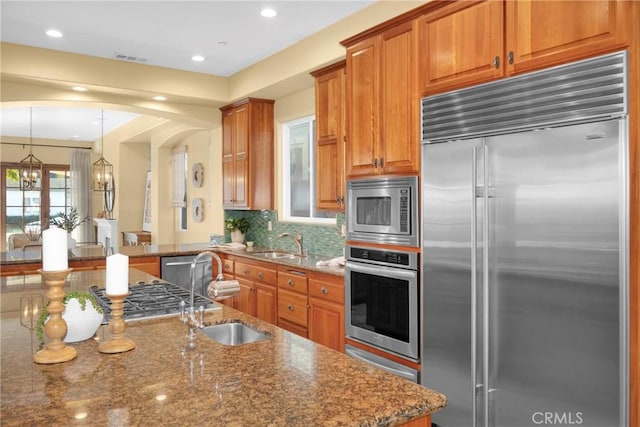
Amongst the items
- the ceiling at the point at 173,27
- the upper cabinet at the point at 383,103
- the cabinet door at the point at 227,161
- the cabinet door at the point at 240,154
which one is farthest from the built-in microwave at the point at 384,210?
the cabinet door at the point at 227,161

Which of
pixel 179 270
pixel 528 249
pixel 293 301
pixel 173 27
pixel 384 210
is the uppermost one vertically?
pixel 173 27

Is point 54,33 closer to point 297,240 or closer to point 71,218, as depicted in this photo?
point 297,240

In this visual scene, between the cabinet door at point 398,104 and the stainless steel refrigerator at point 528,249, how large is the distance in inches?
5.4

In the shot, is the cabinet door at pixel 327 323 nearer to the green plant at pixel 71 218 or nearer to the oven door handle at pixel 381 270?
the oven door handle at pixel 381 270

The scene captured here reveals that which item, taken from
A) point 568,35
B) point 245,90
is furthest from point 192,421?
point 245,90

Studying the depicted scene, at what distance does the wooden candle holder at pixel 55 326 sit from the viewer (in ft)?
5.22

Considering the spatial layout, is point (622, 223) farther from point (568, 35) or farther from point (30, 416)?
point (30, 416)

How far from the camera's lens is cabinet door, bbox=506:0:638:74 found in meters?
2.03

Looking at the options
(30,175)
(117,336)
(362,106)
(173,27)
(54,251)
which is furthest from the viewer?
(30,175)

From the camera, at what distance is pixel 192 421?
1.13m

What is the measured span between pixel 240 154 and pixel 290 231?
113 centimetres

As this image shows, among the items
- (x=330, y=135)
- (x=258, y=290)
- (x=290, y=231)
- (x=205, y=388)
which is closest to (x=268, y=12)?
(x=330, y=135)

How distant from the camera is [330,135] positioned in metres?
4.19

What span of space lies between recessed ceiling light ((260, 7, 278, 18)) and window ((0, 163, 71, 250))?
8399 millimetres
